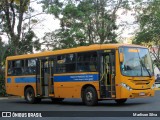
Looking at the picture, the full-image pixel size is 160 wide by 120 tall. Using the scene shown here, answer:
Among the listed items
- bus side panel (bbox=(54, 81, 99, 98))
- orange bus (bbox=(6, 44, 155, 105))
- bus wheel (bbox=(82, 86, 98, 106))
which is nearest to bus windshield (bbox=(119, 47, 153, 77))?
orange bus (bbox=(6, 44, 155, 105))

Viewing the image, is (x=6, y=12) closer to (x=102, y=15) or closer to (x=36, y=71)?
(x=102, y=15)

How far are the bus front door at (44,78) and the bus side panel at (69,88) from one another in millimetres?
641

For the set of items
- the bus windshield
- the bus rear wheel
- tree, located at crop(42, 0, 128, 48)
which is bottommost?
the bus rear wheel

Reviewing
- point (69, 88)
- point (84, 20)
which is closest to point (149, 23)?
point (84, 20)

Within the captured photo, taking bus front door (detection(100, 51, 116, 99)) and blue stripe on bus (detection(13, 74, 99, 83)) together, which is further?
blue stripe on bus (detection(13, 74, 99, 83))

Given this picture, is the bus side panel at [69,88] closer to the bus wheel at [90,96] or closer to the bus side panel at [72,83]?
the bus side panel at [72,83]

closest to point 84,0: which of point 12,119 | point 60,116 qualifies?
point 60,116

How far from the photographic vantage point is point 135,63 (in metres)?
19.2

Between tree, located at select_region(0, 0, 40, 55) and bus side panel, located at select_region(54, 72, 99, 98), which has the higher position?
tree, located at select_region(0, 0, 40, 55)

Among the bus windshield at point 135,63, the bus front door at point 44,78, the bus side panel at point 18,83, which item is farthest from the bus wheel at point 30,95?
the bus windshield at point 135,63

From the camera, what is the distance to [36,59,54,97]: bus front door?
73.9ft

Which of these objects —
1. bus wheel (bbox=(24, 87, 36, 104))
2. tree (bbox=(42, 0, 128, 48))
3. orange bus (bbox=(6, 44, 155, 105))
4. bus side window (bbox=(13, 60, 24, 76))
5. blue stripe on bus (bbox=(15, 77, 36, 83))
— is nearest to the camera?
orange bus (bbox=(6, 44, 155, 105))

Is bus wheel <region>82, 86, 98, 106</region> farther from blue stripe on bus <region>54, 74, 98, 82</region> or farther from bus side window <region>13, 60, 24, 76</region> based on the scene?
bus side window <region>13, 60, 24, 76</region>

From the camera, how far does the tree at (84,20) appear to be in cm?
3562
